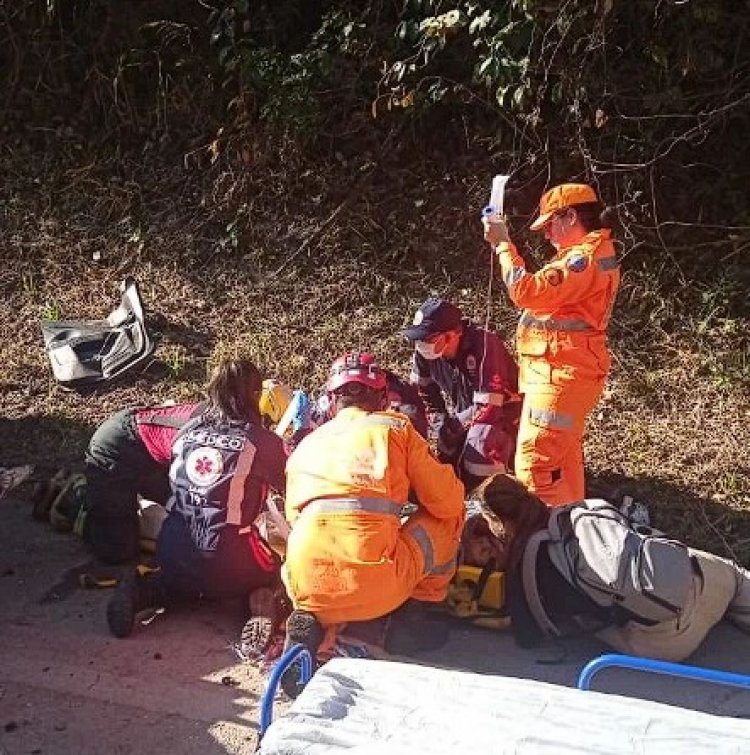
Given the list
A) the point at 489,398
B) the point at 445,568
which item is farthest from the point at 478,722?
the point at 489,398

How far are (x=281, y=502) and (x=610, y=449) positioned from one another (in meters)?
2.23

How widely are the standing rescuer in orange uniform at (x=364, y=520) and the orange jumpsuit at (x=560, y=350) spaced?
0.98 metres

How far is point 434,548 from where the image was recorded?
15.7 ft

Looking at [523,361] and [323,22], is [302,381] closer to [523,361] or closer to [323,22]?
[523,361]

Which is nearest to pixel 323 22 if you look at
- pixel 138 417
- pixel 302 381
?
pixel 302 381

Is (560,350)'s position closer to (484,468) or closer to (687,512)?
(484,468)

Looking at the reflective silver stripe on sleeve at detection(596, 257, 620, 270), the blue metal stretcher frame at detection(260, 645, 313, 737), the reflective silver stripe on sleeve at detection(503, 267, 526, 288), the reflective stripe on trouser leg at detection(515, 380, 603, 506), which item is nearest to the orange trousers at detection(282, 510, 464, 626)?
the blue metal stretcher frame at detection(260, 645, 313, 737)

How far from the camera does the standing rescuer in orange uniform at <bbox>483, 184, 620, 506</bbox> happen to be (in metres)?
5.57

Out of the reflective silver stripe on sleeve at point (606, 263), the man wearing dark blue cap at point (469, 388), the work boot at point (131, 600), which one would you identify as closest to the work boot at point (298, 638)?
the work boot at point (131, 600)

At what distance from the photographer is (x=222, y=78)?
955 centimetres

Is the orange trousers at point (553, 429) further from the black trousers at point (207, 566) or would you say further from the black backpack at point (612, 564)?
the black trousers at point (207, 566)

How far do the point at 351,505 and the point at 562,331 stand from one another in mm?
1695

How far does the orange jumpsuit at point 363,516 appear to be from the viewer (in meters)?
4.48

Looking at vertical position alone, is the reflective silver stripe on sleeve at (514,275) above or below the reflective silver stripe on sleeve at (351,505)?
above
